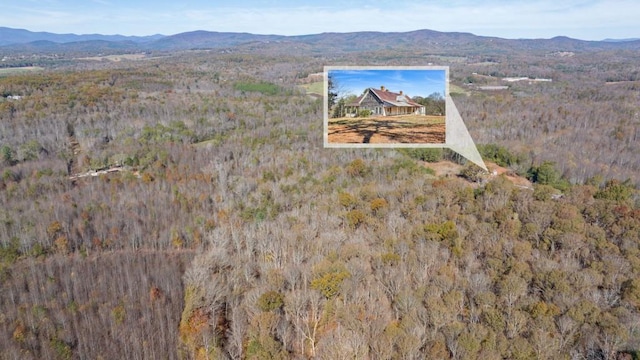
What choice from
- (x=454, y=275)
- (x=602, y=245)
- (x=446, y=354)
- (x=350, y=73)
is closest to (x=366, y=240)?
(x=454, y=275)

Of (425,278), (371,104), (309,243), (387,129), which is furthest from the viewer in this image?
(309,243)

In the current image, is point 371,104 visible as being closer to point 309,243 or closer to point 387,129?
point 387,129

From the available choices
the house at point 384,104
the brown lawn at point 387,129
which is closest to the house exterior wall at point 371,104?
the house at point 384,104

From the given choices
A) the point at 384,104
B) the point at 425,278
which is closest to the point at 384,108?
the point at 384,104

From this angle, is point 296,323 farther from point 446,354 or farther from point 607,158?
point 607,158

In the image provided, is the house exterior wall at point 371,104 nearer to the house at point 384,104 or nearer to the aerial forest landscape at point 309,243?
the house at point 384,104

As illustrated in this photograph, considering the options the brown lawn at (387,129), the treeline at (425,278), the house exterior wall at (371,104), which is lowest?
the treeline at (425,278)

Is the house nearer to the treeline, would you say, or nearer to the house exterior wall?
the house exterior wall

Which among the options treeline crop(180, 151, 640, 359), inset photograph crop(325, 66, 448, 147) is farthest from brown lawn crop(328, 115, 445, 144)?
treeline crop(180, 151, 640, 359)
